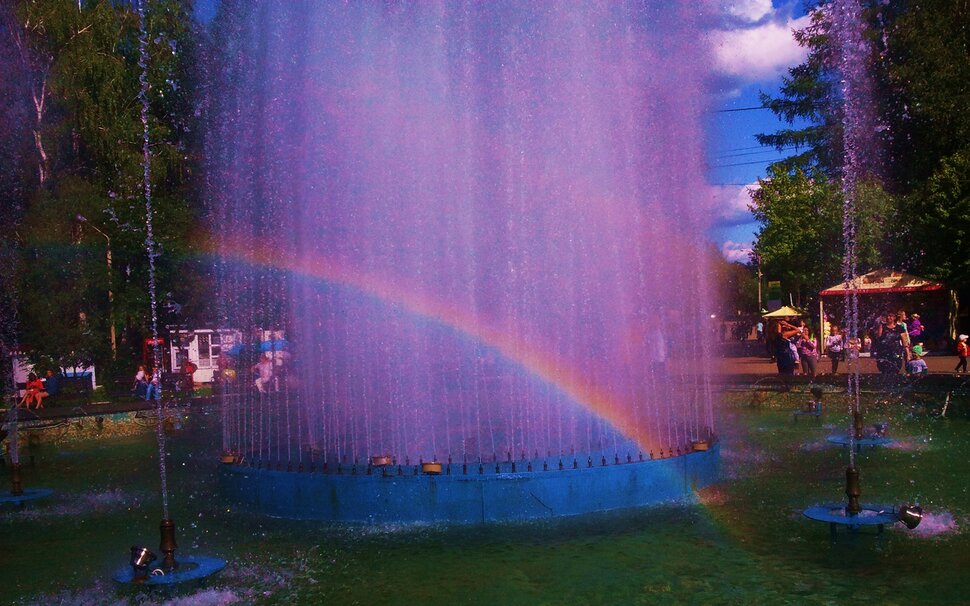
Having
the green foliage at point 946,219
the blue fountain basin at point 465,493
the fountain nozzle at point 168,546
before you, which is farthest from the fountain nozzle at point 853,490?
the green foliage at point 946,219

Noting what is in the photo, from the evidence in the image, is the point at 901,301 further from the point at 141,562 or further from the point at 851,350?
the point at 141,562

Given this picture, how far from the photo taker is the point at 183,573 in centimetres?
760

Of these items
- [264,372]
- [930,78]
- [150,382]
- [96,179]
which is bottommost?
[150,382]

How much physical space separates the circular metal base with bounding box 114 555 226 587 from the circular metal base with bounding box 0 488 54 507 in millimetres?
4209

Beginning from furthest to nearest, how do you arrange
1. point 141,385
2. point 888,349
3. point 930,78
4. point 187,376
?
point 187,376 < point 930,78 < point 141,385 < point 888,349

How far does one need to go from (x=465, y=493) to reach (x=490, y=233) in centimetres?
452

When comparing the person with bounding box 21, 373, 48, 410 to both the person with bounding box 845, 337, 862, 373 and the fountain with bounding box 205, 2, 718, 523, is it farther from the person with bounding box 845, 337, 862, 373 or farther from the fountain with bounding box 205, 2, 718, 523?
the person with bounding box 845, 337, 862, 373

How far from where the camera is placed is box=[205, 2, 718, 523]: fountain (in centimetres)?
1250

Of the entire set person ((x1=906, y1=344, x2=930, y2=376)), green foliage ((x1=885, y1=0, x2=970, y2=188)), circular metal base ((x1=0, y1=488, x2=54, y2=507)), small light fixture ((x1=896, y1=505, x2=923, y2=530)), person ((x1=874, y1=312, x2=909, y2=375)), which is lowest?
circular metal base ((x1=0, y1=488, x2=54, y2=507))

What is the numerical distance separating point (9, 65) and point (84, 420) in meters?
17.7

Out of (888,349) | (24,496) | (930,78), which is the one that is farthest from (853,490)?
(930,78)

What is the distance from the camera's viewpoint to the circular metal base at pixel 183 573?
24.5 feet

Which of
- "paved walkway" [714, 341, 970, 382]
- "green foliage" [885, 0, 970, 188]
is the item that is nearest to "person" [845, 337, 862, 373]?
"paved walkway" [714, 341, 970, 382]

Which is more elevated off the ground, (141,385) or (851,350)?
(851,350)
